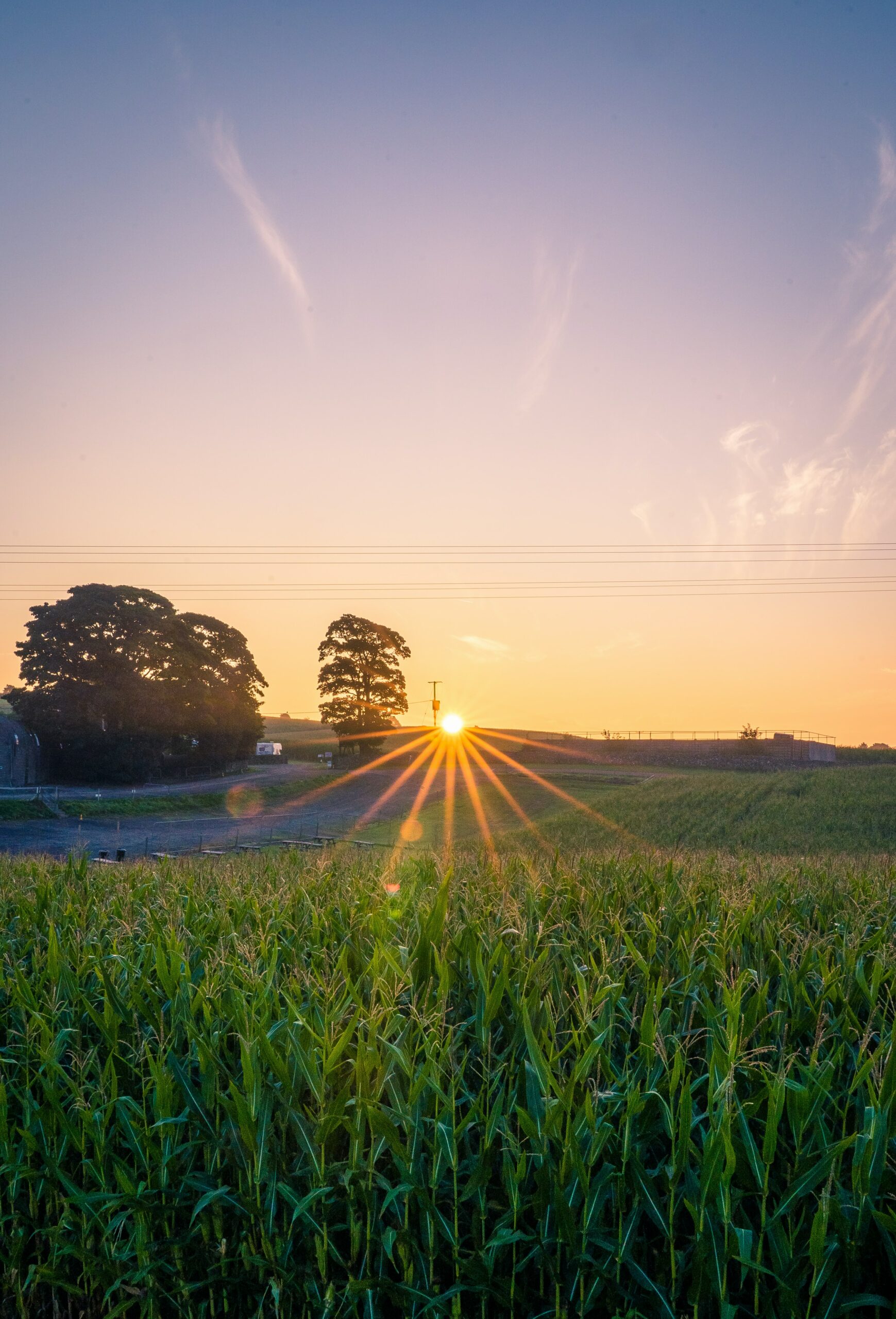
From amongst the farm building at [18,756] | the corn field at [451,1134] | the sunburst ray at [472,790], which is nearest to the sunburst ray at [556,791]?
the sunburst ray at [472,790]

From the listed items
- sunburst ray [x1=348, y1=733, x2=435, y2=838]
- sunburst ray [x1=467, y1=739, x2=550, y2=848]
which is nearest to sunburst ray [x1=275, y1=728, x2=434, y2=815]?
sunburst ray [x1=348, y1=733, x2=435, y2=838]

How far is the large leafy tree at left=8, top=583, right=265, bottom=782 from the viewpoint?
45.6 meters

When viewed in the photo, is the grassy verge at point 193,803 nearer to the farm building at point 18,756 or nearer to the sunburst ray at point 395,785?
the sunburst ray at point 395,785

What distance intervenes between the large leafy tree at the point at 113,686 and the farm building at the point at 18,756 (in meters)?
0.72

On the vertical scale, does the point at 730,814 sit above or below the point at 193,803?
above

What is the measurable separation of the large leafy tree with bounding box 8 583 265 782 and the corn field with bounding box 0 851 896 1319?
44868mm

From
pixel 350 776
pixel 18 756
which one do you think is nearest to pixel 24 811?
pixel 18 756

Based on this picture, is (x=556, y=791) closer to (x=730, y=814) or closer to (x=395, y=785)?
(x=395, y=785)

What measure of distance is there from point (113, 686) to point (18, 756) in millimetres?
6240

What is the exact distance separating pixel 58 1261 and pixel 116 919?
7.74ft

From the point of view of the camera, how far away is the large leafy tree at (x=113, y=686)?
45.6 meters

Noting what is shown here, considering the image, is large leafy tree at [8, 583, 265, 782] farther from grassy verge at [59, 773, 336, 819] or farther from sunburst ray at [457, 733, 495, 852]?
sunburst ray at [457, 733, 495, 852]

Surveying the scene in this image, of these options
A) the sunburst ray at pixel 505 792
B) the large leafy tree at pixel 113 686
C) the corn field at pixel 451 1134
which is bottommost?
the sunburst ray at pixel 505 792

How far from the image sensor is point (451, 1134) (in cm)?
278
